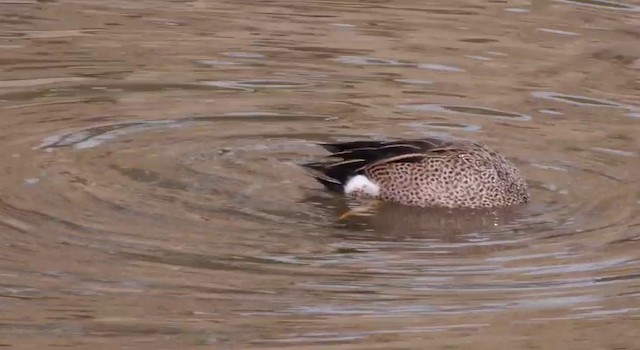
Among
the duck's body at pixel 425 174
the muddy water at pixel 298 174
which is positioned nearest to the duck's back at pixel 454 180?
the duck's body at pixel 425 174

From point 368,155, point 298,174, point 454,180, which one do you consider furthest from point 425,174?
point 298,174

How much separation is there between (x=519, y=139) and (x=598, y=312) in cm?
348

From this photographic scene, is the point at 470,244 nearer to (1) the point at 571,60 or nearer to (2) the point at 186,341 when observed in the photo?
(2) the point at 186,341

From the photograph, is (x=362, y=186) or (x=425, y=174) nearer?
(x=425, y=174)

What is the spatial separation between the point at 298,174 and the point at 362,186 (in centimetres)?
47

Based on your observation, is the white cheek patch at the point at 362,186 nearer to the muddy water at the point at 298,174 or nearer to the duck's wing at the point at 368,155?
the duck's wing at the point at 368,155

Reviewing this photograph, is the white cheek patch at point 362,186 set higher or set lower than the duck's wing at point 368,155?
lower

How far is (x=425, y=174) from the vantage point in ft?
32.5

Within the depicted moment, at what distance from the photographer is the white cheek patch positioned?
10.0 m

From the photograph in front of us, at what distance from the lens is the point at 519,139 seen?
439 inches

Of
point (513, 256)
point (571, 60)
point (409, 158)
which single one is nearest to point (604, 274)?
point (513, 256)

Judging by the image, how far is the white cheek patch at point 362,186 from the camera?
10.0 metres

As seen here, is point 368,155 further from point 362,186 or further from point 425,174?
point 425,174

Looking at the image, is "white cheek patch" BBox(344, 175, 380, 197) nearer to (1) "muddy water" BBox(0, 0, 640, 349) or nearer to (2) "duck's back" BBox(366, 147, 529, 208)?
(2) "duck's back" BBox(366, 147, 529, 208)
